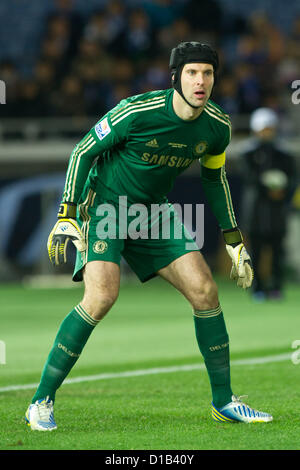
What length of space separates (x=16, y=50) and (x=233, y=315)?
38.1 feet

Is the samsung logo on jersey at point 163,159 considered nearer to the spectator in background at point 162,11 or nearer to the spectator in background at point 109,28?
the spectator in background at point 109,28

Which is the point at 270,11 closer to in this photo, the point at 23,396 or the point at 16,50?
the point at 16,50

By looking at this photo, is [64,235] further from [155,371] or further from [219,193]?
[155,371]

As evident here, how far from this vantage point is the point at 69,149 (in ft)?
58.9

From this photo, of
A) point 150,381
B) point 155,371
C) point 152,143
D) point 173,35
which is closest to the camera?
point 152,143

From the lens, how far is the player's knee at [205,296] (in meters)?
5.46

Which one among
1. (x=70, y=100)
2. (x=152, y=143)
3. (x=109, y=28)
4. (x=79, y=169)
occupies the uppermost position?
(x=109, y=28)

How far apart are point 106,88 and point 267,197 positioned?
20.8 feet

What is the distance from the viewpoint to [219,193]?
5801 millimetres

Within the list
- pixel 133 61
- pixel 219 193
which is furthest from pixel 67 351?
pixel 133 61

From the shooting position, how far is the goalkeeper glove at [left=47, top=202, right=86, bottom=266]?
525cm

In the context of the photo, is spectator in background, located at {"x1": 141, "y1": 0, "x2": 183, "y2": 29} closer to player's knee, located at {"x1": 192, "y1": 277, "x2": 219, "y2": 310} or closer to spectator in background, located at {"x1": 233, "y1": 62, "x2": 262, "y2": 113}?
spectator in background, located at {"x1": 233, "y1": 62, "x2": 262, "y2": 113}

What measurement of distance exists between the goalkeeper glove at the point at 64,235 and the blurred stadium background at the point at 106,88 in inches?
467

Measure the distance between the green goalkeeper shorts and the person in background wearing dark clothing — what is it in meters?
7.90
